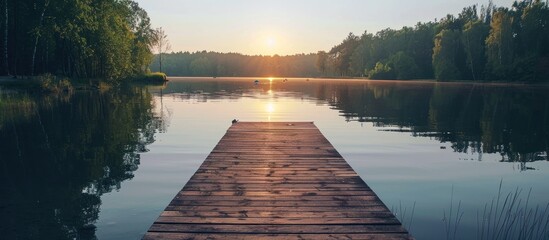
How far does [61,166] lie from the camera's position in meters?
12.7

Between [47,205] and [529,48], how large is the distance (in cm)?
10665

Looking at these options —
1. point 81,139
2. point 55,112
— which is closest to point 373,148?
point 81,139

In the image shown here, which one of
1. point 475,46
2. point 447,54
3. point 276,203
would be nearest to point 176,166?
point 276,203

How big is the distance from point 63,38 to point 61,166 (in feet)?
165

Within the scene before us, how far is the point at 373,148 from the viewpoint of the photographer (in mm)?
17547

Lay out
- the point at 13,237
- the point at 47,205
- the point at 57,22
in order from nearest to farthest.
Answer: the point at 13,237
the point at 47,205
the point at 57,22

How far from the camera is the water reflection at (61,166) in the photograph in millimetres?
8023

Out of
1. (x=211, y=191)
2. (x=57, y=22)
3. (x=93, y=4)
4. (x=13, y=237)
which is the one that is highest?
(x=93, y=4)

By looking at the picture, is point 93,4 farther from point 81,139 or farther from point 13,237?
point 13,237

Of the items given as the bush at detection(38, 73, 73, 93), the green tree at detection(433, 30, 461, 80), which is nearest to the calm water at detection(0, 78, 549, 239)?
the bush at detection(38, 73, 73, 93)

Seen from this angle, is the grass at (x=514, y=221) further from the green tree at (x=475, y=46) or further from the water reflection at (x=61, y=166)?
the green tree at (x=475, y=46)

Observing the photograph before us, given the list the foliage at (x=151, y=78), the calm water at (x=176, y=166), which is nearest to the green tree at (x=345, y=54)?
the foliage at (x=151, y=78)

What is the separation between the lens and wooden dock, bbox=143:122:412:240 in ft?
20.4

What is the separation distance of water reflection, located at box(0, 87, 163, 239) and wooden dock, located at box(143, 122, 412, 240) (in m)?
2.27
